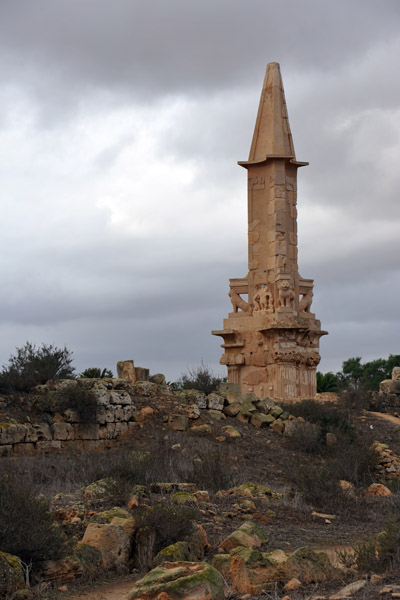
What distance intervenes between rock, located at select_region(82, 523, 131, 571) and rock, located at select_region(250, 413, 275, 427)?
34.7ft

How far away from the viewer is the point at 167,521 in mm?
7809

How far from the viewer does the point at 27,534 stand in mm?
7086

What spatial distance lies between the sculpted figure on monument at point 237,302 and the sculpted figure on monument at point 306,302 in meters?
1.68

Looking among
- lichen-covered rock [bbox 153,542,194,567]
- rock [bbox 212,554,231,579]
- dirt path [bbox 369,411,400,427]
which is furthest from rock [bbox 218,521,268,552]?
dirt path [bbox 369,411,400,427]

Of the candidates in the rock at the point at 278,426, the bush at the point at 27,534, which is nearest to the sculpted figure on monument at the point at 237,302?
the rock at the point at 278,426

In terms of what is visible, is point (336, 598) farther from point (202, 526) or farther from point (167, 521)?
point (202, 526)

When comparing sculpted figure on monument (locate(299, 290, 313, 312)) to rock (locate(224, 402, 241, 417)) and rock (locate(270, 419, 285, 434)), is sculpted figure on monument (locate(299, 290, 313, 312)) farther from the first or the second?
rock (locate(270, 419, 285, 434))

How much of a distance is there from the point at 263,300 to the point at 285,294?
82 cm

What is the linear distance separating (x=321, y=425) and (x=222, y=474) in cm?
696

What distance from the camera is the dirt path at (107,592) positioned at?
6.68 m

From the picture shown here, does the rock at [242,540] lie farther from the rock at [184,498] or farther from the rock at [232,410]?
the rock at [232,410]

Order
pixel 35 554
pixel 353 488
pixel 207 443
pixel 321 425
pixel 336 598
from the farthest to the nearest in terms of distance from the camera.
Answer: pixel 321 425 → pixel 207 443 → pixel 353 488 → pixel 35 554 → pixel 336 598

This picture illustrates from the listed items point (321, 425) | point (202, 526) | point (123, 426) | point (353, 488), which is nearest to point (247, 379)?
point (321, 425)

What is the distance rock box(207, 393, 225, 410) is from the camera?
18703 millimetres
